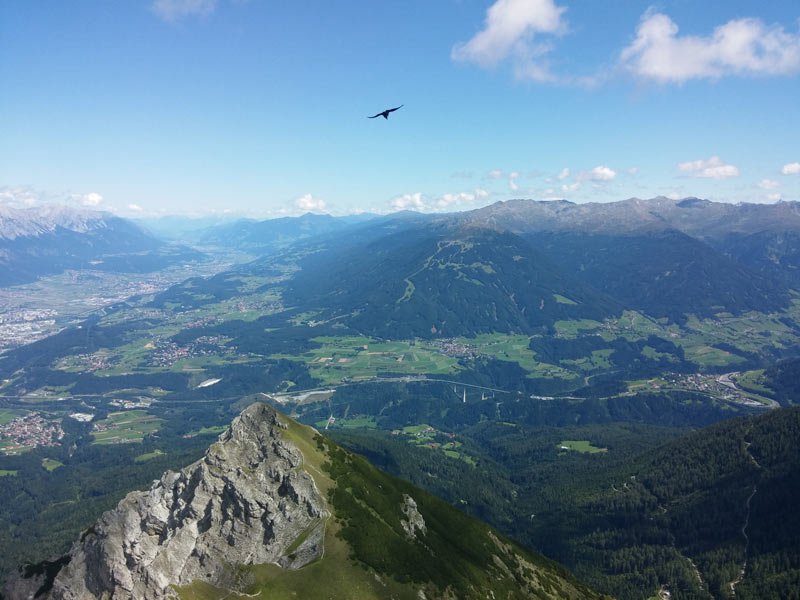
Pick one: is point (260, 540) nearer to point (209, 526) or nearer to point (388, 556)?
point (209, 526)

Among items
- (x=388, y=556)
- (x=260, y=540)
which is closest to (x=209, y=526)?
(x=260, y=540)

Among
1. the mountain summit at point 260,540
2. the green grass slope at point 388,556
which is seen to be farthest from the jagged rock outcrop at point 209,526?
the green grass slope at point 388,556

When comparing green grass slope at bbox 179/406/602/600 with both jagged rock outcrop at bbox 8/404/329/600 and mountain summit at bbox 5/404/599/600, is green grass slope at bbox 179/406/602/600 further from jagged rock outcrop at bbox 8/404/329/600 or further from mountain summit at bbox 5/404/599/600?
jagged rock outcrop at bbox 8/404/329/600

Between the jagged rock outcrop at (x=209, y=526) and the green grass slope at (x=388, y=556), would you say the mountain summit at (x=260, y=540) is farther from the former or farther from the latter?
the green grass slope at (x=388, y=556)

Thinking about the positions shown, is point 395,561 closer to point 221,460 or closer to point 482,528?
point 221,460

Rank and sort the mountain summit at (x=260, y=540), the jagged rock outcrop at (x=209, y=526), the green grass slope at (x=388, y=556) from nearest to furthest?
the jagged rock outcrop at (x=209, y=526), the mountain summit at (x=260, y=540), the green grass slope at (x=388, y=556)

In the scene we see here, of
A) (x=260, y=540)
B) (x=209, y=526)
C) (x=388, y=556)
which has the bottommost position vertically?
(x=388, y=556)

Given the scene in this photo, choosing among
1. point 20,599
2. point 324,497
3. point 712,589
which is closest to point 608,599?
point 712,589

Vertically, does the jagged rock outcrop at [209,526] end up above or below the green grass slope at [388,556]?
above
